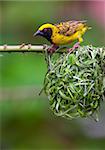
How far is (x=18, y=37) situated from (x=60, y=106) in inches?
142

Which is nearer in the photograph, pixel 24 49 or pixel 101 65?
pixel 24 49

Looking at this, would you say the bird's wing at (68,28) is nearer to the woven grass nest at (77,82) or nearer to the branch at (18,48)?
the woven grass nest at (77,82)

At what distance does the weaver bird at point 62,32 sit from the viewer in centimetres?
262

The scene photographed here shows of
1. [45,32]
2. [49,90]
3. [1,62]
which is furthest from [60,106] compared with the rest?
[1,62]

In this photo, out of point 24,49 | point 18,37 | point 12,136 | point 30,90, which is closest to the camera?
point 24,49

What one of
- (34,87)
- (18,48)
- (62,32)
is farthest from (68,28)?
(34,87)

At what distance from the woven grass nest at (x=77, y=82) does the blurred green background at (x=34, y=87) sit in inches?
98.4

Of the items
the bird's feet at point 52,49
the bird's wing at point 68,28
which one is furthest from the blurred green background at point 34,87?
the bird's feet at point 52,49

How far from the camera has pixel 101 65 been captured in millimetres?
2629

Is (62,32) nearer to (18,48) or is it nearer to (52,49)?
(52,49)

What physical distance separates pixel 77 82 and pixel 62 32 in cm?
23

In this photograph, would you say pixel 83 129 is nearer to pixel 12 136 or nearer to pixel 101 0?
pixel 12 136

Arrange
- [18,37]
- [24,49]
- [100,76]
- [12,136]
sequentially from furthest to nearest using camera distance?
[18,37]
[12,136]
[100,76]
[24,49]

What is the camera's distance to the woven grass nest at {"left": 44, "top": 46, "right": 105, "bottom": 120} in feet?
8.54
